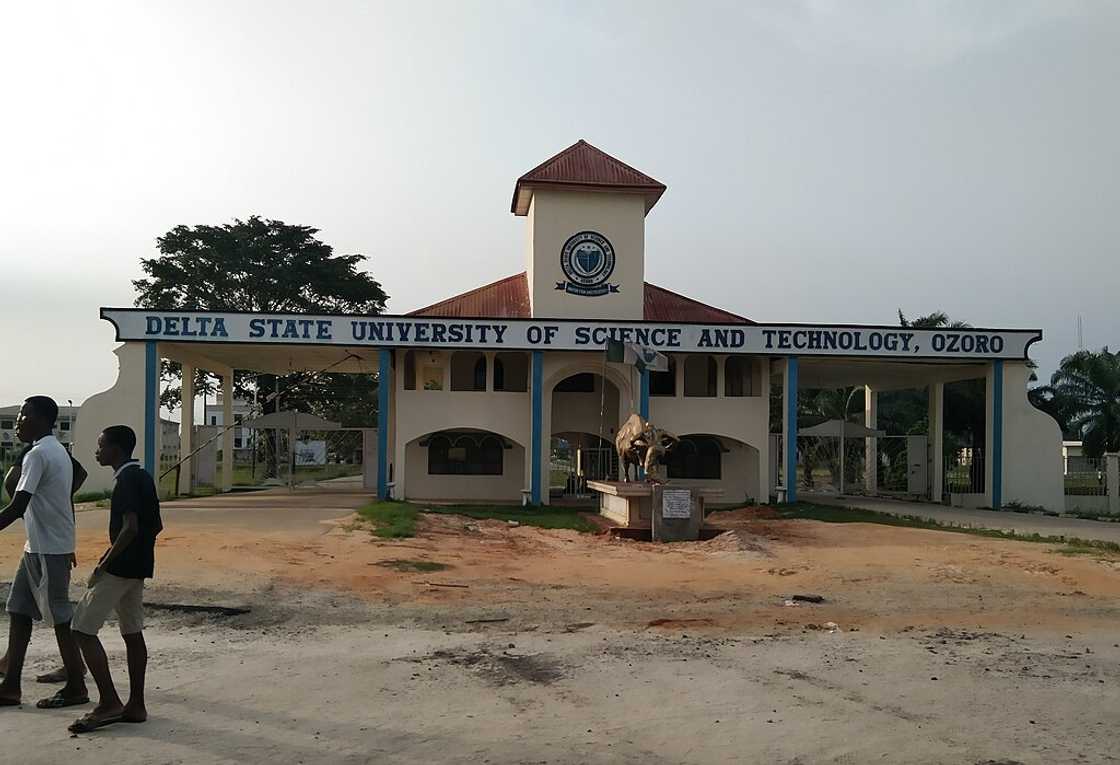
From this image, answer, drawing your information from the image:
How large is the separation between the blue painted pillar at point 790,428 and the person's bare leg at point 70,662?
66.2 feet

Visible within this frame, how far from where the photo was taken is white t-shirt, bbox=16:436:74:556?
5.61m

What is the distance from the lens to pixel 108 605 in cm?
538

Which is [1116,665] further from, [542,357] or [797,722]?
[542,357]

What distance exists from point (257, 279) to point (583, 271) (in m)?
18.8

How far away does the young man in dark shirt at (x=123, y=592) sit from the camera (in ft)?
17.5

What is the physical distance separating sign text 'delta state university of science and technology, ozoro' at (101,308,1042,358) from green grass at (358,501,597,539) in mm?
3902

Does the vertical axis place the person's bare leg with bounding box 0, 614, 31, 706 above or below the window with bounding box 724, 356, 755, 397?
below

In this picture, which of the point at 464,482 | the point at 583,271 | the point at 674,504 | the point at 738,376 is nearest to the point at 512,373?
the point at 464,482

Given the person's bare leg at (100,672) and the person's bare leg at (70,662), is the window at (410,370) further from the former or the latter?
the person's bare leg at (100,672)

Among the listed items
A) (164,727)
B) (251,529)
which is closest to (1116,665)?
(164,727)

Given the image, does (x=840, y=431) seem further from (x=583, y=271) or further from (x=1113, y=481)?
(x=583, y=271)

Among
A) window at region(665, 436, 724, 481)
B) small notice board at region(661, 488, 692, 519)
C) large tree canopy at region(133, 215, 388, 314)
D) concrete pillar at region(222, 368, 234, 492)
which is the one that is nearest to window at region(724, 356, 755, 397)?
window at region(665, 436, 724, 481)

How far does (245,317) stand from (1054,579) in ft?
58.4

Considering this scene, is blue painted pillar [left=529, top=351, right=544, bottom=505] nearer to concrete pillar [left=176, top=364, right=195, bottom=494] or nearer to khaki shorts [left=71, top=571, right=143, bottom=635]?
concrete pillar [left=176, top=364, right=195, bottom=494]
